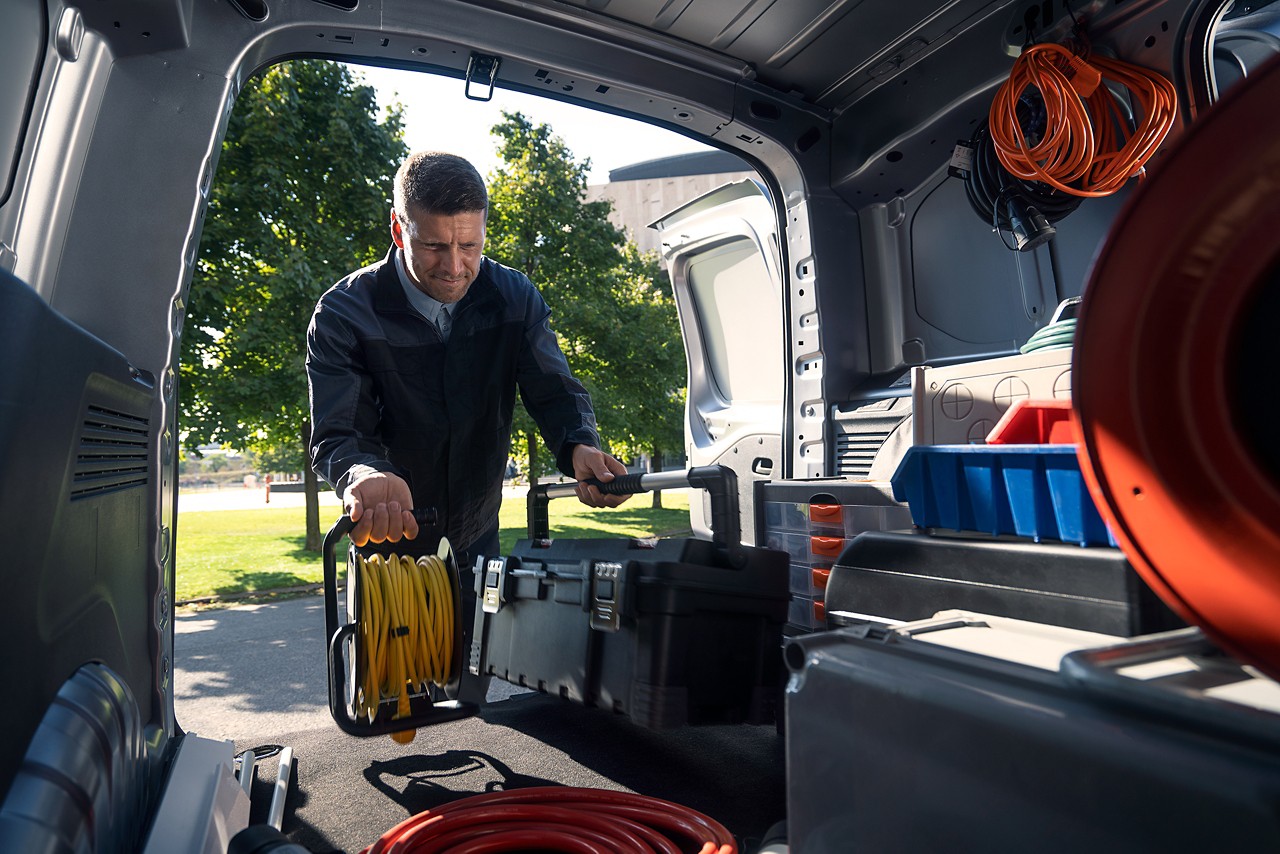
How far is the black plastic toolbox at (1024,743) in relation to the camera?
0.64m

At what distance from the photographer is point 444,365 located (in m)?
2.93

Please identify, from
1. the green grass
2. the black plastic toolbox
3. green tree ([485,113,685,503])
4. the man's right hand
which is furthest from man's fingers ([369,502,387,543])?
green tree ([485,113,685,503])

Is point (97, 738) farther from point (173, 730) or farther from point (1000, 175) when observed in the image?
point (1000, 175)

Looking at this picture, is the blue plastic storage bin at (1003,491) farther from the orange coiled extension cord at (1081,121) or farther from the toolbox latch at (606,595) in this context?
the orange coiled extension cord at (1081,121)

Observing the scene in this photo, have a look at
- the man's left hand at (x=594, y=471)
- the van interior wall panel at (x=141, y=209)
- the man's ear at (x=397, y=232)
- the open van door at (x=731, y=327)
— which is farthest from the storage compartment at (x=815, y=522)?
the van interior wall panel at (x=141, y=209)

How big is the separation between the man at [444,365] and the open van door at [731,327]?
4.17 feet

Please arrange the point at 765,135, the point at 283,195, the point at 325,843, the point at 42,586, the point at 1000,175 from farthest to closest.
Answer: the point at 283,195
the point at 765,135
the point at 1000,175
the point at 325,843
the point at 42,586

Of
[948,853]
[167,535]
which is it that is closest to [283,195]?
[167,535]

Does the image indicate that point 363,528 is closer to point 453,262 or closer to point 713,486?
point 713,486

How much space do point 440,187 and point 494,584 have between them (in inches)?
49.7

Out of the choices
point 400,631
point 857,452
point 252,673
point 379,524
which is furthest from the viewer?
point 252,673

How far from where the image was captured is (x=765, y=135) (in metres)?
3.43

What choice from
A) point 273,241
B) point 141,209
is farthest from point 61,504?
point 273,241

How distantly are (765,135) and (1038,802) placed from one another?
313 centimetres
